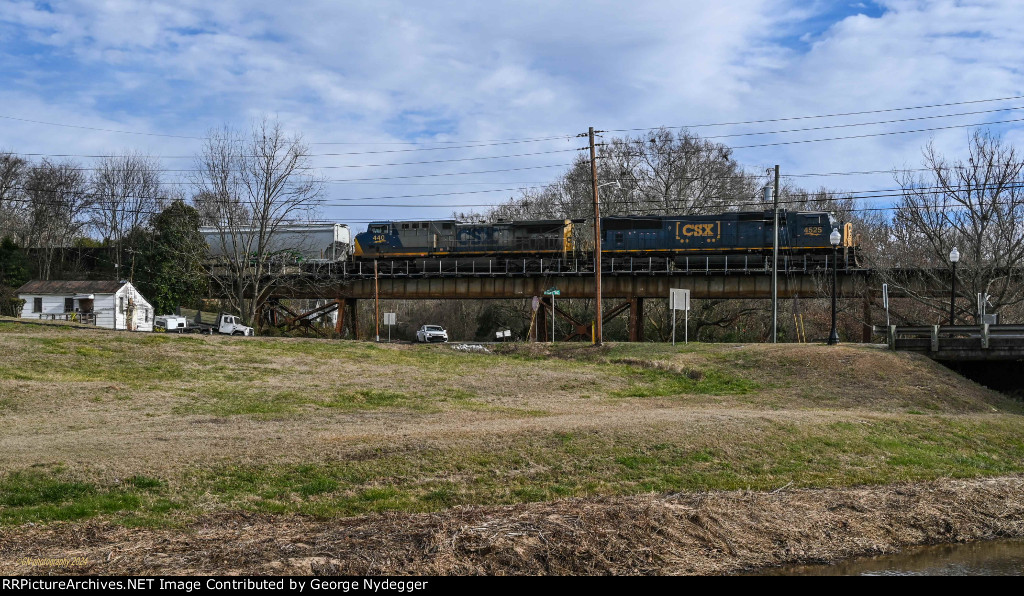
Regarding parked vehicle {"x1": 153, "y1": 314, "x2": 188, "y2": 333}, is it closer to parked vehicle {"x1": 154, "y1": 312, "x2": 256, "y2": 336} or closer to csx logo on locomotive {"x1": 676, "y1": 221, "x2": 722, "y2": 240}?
parked vehicle {"x1": 154, "y1": 312, "x2": 256, "y2": 336}

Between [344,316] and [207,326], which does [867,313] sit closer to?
[344,316]

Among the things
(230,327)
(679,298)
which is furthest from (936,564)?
(230,327)

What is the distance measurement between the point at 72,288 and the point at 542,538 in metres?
50.5

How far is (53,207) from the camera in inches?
2990

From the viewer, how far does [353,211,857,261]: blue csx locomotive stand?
162ft

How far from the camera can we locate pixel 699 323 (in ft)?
201

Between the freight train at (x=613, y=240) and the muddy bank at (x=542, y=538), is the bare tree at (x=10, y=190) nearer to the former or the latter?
the freight train at (x=613, y=240)

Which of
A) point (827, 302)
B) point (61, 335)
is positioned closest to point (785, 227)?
point (827, 302)

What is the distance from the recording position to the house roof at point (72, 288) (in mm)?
50219

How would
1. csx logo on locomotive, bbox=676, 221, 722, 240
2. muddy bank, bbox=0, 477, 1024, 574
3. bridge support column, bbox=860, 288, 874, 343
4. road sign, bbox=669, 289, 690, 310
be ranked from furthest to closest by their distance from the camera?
csx logo on locomotive, bbox=676, 221, 722, 240
bridge support column, bbox=860, 288, 874, 343
road sign, bbox=669, 289, 690, 310
muddy bank, bbox=0, 477, 1024, 574

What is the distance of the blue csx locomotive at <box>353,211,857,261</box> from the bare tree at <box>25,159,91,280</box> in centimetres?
3582

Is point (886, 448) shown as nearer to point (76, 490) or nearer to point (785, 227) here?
point (76, 490)

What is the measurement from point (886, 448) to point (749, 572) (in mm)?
7931

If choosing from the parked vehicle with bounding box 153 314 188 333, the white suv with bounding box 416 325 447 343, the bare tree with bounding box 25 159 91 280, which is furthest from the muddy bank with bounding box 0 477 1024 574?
the bare tree with bounding box 25 159 91 280
